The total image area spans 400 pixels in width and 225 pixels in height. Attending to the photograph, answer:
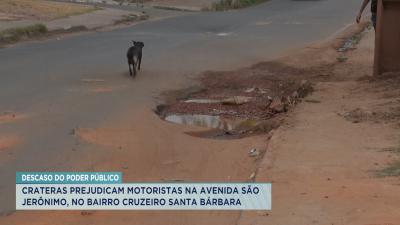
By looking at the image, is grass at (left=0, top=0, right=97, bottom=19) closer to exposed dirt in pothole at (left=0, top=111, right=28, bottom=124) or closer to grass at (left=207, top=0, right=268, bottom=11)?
grass at (left=207, top=0, right=268, bottom=11)

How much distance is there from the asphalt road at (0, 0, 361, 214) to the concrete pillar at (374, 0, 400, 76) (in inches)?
152

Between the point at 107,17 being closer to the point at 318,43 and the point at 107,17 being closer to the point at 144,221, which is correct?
the point at 318,43

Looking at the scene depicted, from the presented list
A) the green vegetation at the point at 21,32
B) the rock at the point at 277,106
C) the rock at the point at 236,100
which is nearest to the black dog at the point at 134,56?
the rock at the point at 236,100

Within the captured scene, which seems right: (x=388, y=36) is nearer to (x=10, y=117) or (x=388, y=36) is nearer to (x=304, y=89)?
(x=304, y=89)

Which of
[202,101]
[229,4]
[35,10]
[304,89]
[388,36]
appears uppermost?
[388,36]

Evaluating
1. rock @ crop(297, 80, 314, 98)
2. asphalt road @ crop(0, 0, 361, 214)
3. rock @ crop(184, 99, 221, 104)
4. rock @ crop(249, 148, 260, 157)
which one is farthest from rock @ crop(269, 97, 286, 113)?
rock @ crop(249, 148, 260, 157)

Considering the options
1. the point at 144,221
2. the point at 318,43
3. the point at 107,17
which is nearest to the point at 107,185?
the point at 144,221

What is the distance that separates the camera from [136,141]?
9227 millimetres

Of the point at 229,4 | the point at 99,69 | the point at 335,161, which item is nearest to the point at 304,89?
the point at 99,69
